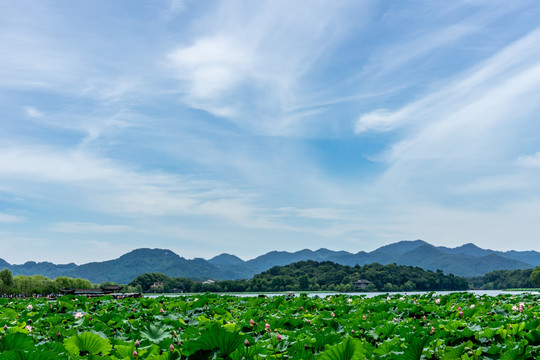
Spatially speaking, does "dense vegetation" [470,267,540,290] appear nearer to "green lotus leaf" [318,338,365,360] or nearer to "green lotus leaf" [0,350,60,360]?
"green lotus leaf" [318,338,365,360]

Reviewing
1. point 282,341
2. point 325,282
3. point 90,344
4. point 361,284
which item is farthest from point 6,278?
point 282,341

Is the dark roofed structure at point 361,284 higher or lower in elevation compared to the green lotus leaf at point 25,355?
lower

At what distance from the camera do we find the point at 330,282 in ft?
397

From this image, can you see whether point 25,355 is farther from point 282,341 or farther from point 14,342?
point 282,341

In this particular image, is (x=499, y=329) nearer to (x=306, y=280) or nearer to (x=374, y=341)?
(x=374, y=341)

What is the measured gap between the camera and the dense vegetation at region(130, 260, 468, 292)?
372ft

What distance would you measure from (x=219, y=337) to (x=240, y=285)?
120112 mm

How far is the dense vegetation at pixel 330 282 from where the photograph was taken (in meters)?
Result: 113

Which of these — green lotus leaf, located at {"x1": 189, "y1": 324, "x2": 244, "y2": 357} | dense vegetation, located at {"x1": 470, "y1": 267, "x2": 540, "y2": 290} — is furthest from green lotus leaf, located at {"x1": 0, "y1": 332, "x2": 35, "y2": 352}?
dense vegetation, located at {"x1": 470, "y1": 267, "x2": 540, "y2": 290}

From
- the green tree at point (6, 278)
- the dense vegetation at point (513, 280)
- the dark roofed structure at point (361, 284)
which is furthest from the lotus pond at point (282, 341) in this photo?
the dense vegetation at point (513, 280)

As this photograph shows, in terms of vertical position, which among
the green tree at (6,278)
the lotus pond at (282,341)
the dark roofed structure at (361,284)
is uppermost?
the lotus pond at (282,341)

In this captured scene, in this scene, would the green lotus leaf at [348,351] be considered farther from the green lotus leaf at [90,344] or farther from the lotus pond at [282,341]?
the green lotus leaf at [90,344]

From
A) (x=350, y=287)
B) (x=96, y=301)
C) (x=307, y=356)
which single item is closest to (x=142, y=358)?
(x=307, y=356)

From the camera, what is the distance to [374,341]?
559cm
